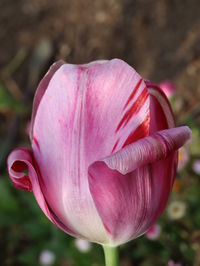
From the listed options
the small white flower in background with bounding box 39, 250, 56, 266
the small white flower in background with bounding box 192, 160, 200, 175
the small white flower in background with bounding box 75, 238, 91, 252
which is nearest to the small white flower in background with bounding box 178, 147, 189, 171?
the small white flower in background with bounding box 192, 160, 200, 175

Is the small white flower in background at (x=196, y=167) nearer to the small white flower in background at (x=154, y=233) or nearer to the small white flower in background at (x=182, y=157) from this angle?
the small white flower in background at (x=182, y=157)

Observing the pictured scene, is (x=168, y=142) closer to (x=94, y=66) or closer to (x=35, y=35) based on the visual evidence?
(x=94, y=66)

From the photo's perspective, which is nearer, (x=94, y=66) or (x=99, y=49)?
(x=94, y=66)

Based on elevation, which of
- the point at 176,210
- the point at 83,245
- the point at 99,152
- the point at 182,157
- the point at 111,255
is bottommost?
the point at 83,245

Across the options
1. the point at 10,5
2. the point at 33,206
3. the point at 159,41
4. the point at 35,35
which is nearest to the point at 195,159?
the point at 33,206

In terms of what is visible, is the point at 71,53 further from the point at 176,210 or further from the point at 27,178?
the point at 27,178

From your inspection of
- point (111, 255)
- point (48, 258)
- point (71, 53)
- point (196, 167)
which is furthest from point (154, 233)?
point (71, 53)
